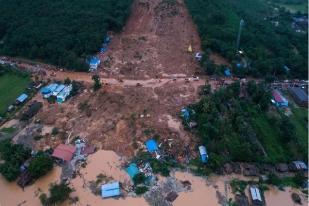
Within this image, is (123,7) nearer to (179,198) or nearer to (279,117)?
(279,117)

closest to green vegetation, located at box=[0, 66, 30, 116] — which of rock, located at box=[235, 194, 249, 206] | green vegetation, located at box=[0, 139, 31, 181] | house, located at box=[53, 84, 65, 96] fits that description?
house, located at box=[53, 84, 65, 96]

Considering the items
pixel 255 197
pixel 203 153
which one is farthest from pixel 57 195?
pixel 255 197

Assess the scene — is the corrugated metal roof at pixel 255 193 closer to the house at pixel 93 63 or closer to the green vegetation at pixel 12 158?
the green vegetation at pixel 12 158

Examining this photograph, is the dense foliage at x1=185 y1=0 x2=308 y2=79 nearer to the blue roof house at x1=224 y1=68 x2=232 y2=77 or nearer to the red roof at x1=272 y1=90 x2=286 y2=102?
the blue roof house at x1=224 y1=68 x2=232 y2=77

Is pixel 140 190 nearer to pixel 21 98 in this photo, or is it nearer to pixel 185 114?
pixel 185 114

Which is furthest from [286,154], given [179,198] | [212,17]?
[212,17]
